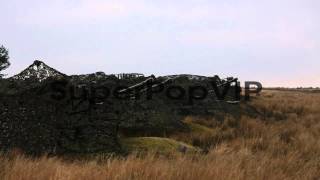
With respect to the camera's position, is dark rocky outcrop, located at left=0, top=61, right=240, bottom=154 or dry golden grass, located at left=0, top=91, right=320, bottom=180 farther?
dark rocky outcrop, located at left=0, top=61, right=240, bottom=154

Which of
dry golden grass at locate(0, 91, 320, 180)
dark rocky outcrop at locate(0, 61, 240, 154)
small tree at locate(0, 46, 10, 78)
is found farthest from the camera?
small tree at locate(0, 46, 10, 78)

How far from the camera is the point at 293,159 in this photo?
28.5 ft

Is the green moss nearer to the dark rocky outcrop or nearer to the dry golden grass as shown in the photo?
the dark rocky outcrop

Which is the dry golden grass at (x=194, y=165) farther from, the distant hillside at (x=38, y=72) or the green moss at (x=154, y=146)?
the distant hillside at (x=38, y=72)

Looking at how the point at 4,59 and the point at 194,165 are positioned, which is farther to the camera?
the point at 4,59

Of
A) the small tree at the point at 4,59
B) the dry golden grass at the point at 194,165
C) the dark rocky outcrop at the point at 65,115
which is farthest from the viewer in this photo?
the small tree at the point at 4,59

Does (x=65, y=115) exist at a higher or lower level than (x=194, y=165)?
higher

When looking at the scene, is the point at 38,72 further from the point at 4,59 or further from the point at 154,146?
the point at 4,59

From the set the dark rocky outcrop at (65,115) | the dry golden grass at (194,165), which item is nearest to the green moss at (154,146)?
the dark rocky outcrop at (65,115)

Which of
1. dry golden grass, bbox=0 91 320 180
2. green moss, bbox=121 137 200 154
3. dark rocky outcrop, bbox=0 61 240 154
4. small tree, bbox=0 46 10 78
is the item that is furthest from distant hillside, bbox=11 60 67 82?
small tree, bbox=0 46 10 78

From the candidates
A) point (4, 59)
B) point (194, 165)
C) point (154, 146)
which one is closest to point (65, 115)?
point (154, 146)

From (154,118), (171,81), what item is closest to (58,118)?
(154,118)

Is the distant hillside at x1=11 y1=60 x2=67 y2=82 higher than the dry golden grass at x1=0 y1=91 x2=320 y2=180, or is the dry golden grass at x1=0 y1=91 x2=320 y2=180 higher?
the distant hillside at x1=11 y1=60 x2=67 y2=82

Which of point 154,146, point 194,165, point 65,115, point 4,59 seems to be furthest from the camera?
point 4,59
